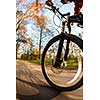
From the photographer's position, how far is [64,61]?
1.56 meters

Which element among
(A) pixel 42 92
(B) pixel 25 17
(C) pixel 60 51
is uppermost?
(B) pixel 25 17

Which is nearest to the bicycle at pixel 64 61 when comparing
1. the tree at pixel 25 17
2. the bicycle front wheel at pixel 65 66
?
the bicycle front wheel at pixel 65 66

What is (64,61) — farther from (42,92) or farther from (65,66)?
(42,92)

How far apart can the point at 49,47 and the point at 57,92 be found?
34 cm

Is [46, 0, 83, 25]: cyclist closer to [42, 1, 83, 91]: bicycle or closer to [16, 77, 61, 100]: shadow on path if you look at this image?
[42, 1, 83, 91]: bicycle

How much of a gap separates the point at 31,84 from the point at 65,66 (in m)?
0.29

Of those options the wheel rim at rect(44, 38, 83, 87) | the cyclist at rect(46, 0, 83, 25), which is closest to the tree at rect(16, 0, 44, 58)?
the cyclist at rect(46, 0, 83, 25)

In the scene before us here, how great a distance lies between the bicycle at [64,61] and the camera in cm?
153

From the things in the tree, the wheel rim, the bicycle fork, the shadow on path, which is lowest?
the shadow on path

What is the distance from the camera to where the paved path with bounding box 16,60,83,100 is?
1551mm

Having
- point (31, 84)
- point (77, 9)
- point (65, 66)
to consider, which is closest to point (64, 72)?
point (65, 66)
